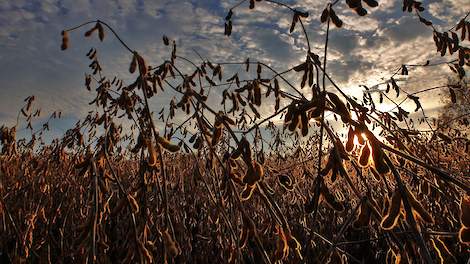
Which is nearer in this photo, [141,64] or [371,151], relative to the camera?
[371,151]

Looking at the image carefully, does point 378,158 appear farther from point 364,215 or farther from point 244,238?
point 244,238

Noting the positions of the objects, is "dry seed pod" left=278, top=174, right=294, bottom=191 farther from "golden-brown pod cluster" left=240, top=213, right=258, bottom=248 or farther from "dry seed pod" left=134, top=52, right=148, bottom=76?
"dry seed pod" left=134, top=52, right=148, bottom=76

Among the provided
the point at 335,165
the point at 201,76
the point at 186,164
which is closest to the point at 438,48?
the point at 201,76

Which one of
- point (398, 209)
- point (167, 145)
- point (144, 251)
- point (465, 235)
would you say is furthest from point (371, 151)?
point (144, 251)

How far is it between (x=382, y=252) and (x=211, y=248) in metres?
1.56

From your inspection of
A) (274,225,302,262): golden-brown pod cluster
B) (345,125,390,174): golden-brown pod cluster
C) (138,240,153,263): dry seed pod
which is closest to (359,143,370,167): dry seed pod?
(345,125,390,174): golden-brown pod cluster

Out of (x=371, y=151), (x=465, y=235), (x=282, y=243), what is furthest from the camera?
(x=282, y=243)

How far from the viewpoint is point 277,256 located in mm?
1239

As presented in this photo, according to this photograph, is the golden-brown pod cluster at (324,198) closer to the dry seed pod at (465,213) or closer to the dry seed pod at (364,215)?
the dry seed pod at (364,215)

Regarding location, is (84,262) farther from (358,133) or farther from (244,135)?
(358,133)

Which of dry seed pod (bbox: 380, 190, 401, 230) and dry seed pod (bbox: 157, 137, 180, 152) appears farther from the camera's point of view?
dry seed pod (bbox: 157, 137, 180, 152)

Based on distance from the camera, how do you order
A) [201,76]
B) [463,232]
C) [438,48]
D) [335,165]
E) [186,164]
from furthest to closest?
1. [186,164]
2. [438,48]
3. [201,76]
4. [335,165]
5. [463,232]

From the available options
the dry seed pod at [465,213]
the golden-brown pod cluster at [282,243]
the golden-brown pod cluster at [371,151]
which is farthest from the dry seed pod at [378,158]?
the golden-brown pod cluster at [282,243]

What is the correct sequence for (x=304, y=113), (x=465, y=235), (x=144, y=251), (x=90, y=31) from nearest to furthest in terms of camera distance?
(x=465, y=235) → (x=304, y=113) → (x=144, y=251) → (x=90, y=31)
